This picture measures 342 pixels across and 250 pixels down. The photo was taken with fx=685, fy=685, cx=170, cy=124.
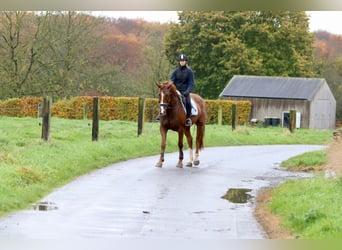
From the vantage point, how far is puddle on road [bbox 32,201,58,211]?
16.4 ft

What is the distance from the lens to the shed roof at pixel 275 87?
8101mm

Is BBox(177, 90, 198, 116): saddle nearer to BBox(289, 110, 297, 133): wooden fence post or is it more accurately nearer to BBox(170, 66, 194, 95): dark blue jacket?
BBox(170, 66, 194, 95): dark blue jacket

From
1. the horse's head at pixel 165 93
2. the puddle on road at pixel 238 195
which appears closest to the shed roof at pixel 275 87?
the horse's head at pixel 165 93

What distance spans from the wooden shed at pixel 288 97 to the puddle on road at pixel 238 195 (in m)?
1.34

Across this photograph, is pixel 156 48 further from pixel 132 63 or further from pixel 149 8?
pixel 149 8

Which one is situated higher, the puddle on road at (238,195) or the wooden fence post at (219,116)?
the wooden fence post at (219,116)

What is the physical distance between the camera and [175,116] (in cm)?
795

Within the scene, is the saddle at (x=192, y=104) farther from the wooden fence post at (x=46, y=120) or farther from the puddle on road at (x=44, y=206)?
the puddle on road at (x=44, y=206)

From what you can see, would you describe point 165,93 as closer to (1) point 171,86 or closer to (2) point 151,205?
(1) point 171,86

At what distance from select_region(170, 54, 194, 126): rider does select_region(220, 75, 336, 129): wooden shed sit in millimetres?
798

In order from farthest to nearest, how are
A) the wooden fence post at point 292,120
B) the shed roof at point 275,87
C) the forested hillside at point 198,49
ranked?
the wooden fence post at point 292,120
the shed roof at point 275,87
the forested hillside at point 198,49

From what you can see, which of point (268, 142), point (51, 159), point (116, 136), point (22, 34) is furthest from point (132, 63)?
point (22, 34)

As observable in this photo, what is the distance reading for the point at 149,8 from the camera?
4.01m

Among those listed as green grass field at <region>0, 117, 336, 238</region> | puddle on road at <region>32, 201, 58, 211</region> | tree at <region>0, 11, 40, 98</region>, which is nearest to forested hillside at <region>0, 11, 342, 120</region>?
green grass field at <region>0, 117, 336, 238</region>
